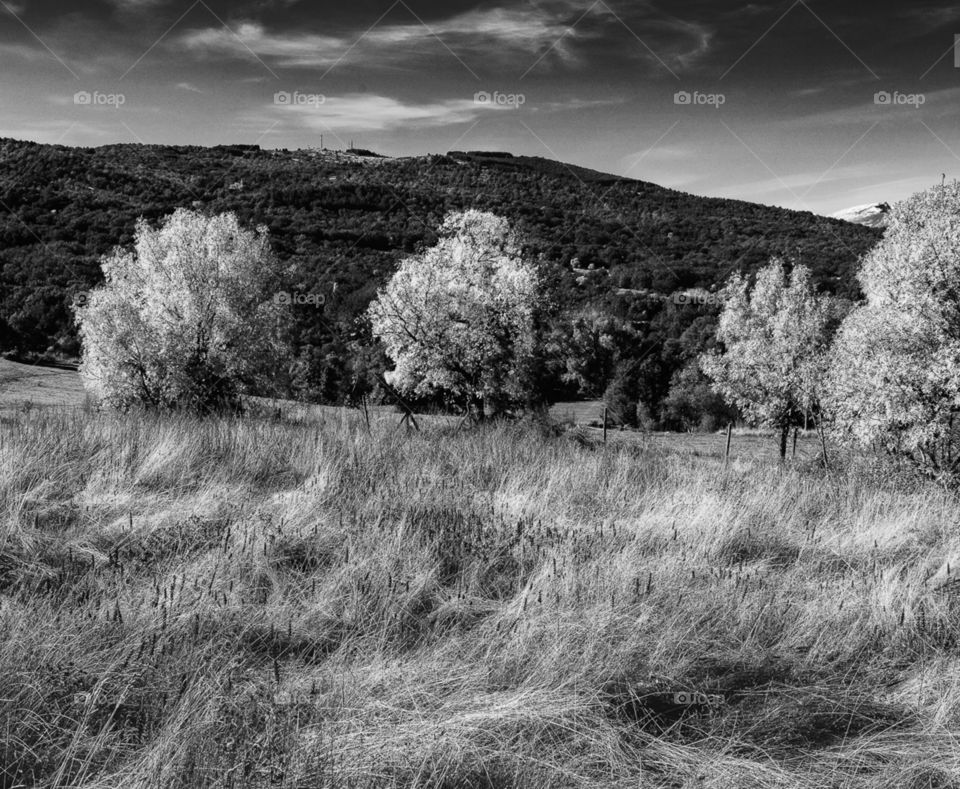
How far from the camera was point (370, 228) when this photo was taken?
263 feet

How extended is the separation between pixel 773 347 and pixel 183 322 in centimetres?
2627

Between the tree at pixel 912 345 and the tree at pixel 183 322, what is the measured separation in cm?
1845

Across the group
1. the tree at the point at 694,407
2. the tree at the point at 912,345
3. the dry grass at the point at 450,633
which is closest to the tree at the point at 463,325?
the tree at the point at 912,345

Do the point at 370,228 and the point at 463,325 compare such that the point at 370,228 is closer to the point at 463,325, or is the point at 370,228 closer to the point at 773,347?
the point at 773,347

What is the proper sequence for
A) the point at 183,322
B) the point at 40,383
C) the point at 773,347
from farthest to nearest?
the point at 773,347 → the point at 40,383 → the point at 183,322

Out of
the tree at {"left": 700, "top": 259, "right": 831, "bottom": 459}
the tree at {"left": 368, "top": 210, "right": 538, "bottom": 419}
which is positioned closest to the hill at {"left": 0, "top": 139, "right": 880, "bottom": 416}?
the tree at {"left": 368, "top": 210, "right": 538, "bottom": 419}

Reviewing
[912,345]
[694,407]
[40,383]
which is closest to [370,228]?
[694,407]

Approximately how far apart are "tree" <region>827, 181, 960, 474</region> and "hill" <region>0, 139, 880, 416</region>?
10.5 meters

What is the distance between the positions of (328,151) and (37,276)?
8716cm

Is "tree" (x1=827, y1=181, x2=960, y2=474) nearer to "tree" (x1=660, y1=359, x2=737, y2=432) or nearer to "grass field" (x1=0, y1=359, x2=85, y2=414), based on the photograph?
"grass field" (x1=0, y1=359, x2=85, y2=414)

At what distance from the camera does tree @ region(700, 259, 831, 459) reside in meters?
31.0

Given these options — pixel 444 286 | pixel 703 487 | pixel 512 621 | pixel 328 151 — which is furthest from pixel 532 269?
pixel 328 151

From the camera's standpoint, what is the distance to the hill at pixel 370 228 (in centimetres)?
4719

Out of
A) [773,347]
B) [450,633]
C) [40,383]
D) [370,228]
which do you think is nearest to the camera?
[450,633]
